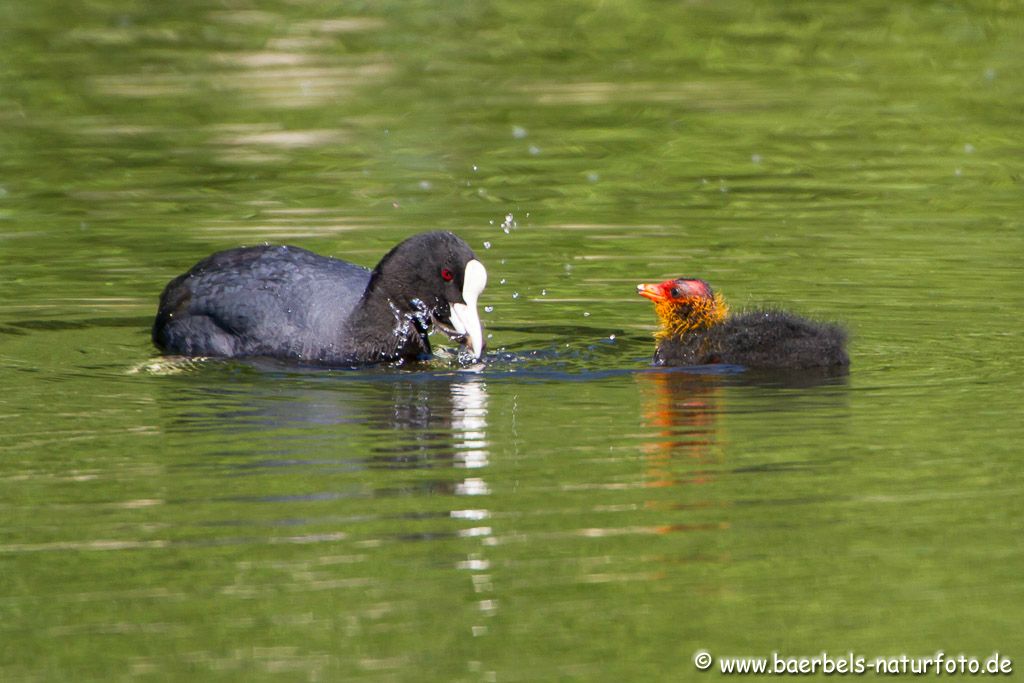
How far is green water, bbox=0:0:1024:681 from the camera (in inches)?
208

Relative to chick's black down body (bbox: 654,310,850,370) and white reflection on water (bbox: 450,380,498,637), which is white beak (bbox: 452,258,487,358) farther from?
chick's black down body (bbox: 654,310,850,370)

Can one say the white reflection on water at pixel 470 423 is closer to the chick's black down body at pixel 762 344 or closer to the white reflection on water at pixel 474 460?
the white reflection on water at pixel 474 460

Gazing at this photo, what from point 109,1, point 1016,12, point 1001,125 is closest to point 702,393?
point 1001,125

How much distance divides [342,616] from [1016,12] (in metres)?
14.8

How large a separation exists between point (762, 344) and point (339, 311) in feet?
6.43

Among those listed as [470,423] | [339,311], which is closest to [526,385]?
[470,423]

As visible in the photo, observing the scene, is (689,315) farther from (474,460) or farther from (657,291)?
(474,460)

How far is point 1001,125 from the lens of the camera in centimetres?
1432

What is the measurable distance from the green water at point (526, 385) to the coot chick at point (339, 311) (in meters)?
0.28

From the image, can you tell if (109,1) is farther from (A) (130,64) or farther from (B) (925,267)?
(B) (925,267)

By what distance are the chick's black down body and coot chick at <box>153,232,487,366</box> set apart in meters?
0.92

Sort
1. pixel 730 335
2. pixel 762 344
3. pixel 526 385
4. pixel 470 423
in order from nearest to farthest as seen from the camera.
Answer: pixel 470 423 → pixel 526 385 → pixel 762 344 → pixel 730 335

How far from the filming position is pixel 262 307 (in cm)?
904

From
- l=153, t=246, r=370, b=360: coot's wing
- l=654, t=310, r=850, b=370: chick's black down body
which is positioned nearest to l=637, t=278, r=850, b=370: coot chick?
l=654, t=310, r=850, b=370: chick's black down body
